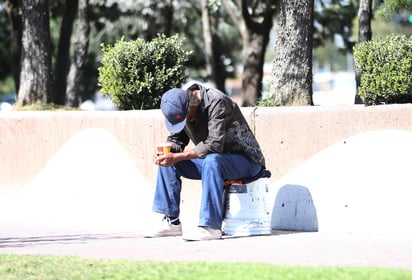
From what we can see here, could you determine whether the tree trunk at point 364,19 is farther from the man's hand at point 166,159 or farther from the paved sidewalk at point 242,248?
the man's hand at point 166,159

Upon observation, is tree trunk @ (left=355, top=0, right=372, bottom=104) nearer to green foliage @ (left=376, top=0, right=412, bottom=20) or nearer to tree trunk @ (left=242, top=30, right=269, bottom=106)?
green foliage @ (left=376, top=0, right=412, bottom=20)

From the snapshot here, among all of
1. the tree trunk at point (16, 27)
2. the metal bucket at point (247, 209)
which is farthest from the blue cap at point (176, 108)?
the tree trunk at point (16, 27)

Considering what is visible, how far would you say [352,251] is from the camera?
748 centimetres

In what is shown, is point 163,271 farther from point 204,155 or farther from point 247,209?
point 247,209

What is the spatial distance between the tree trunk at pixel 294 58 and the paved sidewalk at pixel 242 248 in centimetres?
205

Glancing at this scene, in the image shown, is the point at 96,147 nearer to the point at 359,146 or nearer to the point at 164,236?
the point at 164,236

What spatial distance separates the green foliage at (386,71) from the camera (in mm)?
8828

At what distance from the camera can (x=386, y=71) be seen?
891 cm

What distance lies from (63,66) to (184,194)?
31.6 feet

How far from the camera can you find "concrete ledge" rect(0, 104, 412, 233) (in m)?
9.02

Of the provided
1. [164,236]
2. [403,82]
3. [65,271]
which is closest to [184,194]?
[164,236]

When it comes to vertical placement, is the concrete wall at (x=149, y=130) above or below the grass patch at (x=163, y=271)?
above

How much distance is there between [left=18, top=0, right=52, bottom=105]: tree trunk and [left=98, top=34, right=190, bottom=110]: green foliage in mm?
2382

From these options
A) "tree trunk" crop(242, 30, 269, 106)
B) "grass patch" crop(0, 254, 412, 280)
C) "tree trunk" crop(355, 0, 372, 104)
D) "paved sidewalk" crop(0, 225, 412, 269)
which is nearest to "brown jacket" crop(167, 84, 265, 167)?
"paved sidewalk" crop(0, 225, 412, 269)
